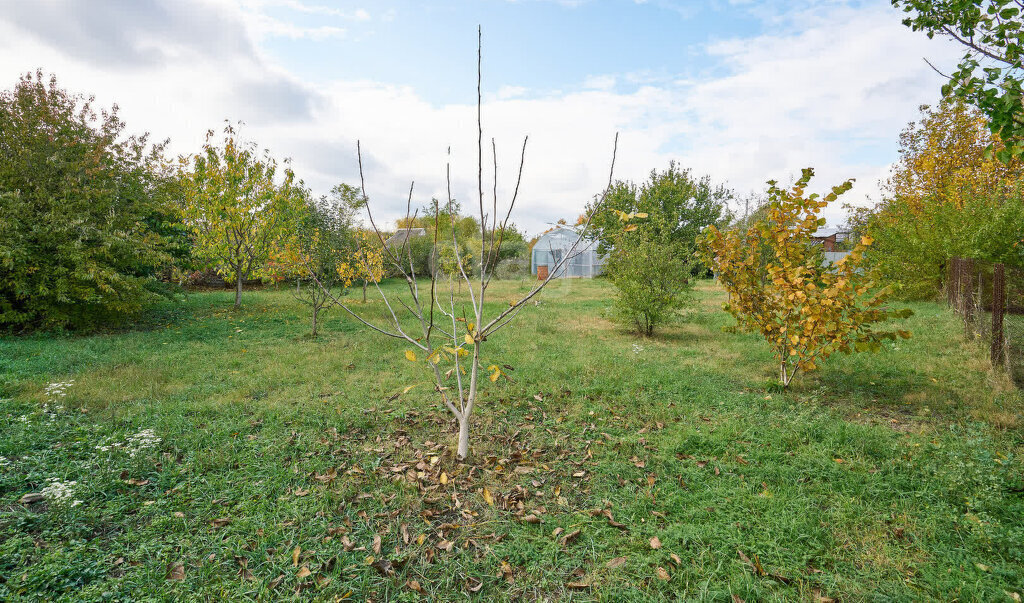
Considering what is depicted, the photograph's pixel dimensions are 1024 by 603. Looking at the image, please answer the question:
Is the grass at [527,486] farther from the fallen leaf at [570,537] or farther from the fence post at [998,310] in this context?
the fence post at [998,310]

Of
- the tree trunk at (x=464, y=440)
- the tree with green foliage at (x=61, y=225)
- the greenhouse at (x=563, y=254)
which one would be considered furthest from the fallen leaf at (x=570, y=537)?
the greenhouse at (x=563, y=254)

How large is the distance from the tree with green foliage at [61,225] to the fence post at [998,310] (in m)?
12.9

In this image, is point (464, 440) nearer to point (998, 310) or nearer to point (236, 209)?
point (998, 310)

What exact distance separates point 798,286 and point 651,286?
412cm

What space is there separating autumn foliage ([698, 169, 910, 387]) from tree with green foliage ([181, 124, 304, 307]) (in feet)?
34.5

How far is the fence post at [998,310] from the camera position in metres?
4.76

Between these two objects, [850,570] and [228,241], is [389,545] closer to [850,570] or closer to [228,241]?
[850,570]

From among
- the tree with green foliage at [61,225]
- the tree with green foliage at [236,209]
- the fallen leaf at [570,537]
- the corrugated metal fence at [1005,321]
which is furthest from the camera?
the tree with green foliage at [236,209]

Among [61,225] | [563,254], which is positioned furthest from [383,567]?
[563,254]

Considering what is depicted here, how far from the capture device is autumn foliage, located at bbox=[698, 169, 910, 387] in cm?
438

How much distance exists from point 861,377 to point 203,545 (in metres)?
6.83

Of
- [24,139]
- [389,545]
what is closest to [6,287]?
[24,139]

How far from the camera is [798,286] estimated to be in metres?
4.56

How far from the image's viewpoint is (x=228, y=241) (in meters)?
11.8
